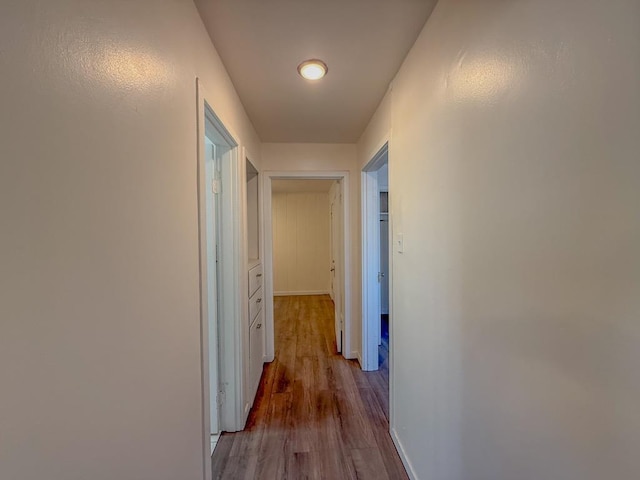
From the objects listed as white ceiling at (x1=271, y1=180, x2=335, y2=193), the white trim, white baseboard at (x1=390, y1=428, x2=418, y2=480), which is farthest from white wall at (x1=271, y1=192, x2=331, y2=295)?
the white trim

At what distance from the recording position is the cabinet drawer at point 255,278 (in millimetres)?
2283

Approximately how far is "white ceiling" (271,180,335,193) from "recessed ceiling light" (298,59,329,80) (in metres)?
3.27

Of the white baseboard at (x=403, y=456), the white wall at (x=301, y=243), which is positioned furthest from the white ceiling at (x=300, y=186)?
the white baseboard at (x=403, y=456)

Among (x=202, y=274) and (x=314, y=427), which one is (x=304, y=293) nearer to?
(x=314, y=427)

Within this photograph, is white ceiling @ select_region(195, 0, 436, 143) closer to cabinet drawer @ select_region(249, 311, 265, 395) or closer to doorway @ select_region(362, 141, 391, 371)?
doorway @ select_region(362, 141, 391, 371)

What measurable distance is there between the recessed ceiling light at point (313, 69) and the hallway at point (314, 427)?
227 centimetres

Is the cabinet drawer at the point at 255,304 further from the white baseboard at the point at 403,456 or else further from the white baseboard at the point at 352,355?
the white baseboard at the point at 403,456

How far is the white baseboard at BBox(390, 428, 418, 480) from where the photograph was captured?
150 centimetres

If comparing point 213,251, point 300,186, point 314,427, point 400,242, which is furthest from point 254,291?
point 300,186

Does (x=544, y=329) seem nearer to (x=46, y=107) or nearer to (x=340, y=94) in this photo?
(x=46, y=107)

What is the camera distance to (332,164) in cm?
294

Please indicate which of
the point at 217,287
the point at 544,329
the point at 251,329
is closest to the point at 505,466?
the point at 544,329

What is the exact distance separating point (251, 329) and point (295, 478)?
40.3 inches

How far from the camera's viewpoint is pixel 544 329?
2.22 feet
